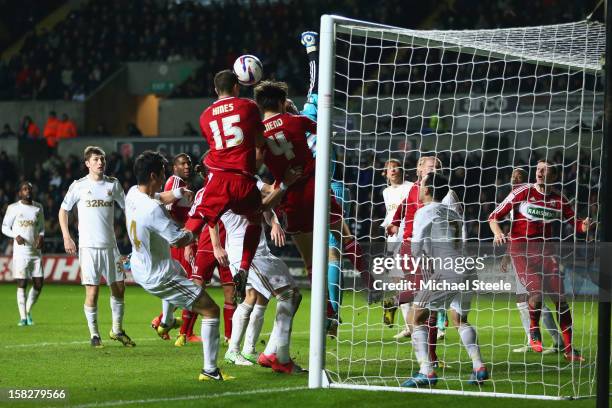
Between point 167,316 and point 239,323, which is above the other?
point 239,323

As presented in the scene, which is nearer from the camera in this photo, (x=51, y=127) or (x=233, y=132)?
(x=233, y=132)

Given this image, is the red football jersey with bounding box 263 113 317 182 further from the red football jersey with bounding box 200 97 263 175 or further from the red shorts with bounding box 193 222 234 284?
the red shorts with bounding box 193 222 234 284

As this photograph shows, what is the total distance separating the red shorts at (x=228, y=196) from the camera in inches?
331

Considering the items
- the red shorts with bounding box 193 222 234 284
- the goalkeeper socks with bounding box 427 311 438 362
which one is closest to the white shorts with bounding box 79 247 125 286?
the red shorts with bounding box 193 222 234 284

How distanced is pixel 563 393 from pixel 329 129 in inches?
102

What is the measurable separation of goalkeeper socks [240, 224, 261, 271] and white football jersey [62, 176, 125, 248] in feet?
10.6

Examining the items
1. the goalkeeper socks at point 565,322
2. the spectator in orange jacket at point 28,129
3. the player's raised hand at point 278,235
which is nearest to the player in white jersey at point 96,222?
the player's raised hand at point 278,235

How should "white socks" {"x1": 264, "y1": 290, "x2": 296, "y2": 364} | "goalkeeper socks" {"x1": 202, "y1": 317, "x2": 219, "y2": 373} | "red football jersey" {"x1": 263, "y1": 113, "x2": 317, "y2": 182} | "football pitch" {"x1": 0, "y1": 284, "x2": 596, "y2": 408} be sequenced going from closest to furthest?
"football pitch" {"x1": 0, "y1": 284, "x2": 596, "y2": 408} < "goalkeeper socks" {"x1": 202, "y1": 317, "x2": 219, "y2": 373} < "white socks" {"x1": 264, "y1": 290, "x2": 296, "y2": 364} < "red football jersey" {"x1": 263, "y1": 113, "x2": 317, "y2": 182}

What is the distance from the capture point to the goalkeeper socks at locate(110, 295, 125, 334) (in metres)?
11.0

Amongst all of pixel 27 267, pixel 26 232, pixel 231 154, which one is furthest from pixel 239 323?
pixel 26 232

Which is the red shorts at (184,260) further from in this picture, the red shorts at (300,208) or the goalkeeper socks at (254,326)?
the red shorts at (300,208)

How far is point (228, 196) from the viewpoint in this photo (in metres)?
8.41

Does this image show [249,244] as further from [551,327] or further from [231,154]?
[551,327]

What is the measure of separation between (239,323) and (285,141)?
1.69 m
